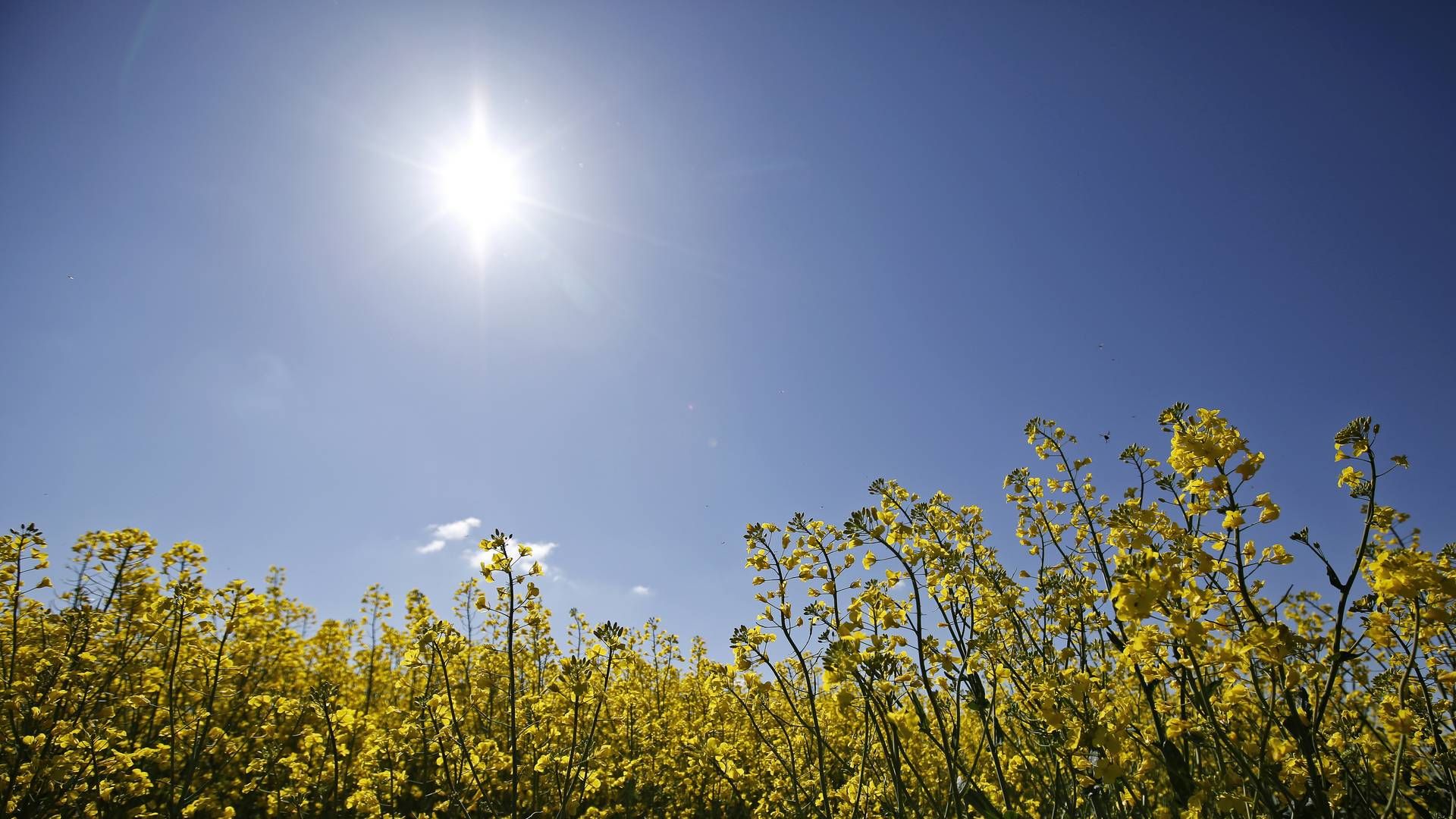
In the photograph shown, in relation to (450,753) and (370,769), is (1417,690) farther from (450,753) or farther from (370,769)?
(370,769)

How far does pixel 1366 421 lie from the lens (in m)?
2.22

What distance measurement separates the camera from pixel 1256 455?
2207 mm

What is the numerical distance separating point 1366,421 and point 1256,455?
44cm

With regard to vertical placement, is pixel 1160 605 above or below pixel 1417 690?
above

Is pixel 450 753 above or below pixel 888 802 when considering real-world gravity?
above

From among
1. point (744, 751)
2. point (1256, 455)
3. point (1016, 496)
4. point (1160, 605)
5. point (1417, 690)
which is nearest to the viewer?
point (1160, 605)

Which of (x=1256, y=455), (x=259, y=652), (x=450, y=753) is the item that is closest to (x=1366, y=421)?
(x=1256, y=455)

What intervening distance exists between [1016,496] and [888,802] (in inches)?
96.3

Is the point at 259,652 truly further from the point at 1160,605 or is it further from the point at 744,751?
the point at 1160,605

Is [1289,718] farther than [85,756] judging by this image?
No

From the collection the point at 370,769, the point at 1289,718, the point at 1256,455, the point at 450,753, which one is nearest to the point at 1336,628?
the point at 1289,718

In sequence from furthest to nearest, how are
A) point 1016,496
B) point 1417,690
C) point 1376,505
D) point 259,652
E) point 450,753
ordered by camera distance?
point 259,652
point 450,753
point 1016,496
point 1417,690
point 1376,505

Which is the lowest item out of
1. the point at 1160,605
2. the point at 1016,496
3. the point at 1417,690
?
the point at 1417,690

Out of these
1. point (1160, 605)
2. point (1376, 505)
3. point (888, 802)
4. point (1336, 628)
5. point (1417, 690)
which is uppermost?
point (1376, 505)
